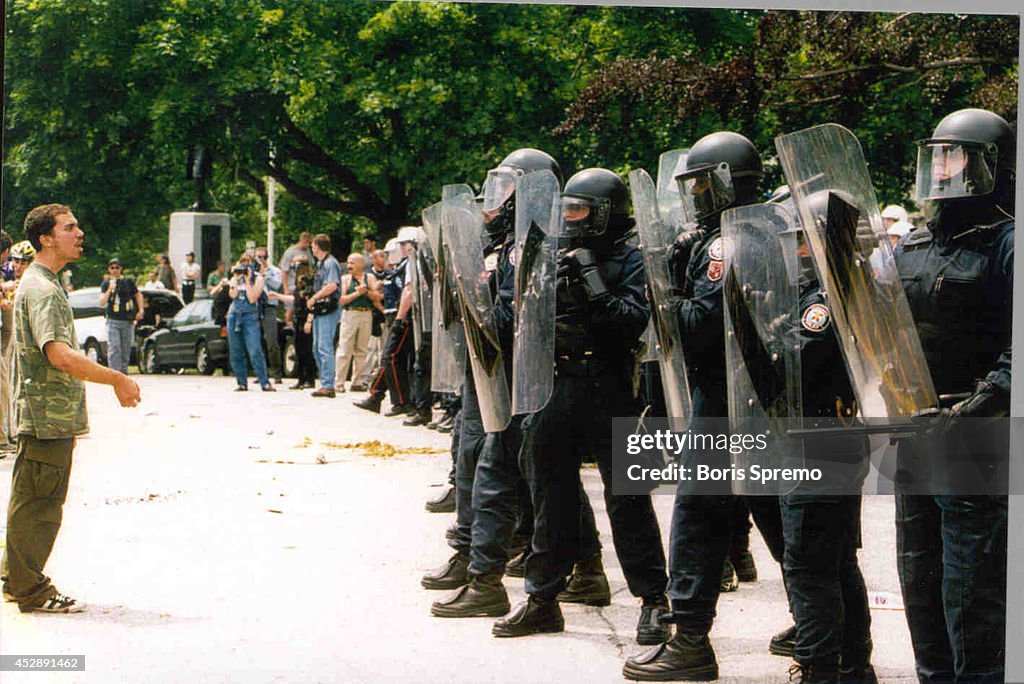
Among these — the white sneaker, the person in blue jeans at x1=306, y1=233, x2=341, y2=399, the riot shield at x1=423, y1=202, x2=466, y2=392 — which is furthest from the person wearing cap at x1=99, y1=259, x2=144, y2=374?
the riot shield at x1=423, y1=202, x2=466, y2=392

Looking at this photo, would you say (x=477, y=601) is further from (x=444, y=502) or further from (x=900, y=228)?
(x=900, y=228)

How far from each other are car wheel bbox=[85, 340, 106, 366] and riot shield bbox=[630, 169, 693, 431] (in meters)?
1.88

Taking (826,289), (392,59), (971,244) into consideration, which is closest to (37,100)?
(392,59)

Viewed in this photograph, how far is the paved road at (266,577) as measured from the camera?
16.1ft

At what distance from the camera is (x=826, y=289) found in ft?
14.5

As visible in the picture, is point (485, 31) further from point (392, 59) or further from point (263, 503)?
point (263, 503)

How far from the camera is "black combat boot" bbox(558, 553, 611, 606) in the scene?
5.82 m

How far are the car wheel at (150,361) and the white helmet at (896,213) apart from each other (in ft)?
8.36

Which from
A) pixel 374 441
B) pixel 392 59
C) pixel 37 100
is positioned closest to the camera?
pixel 37 100

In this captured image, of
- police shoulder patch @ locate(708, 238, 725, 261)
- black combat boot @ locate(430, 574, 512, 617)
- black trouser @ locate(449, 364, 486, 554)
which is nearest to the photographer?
police shoulder patch @ locate(708, 238, 725, 261)

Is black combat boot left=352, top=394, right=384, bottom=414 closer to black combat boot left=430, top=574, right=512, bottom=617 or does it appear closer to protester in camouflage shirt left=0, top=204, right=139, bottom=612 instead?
black combat boot left=430, top=574, right=512, bottom=617

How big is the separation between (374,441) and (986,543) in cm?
252

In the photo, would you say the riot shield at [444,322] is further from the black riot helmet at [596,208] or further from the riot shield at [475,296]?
the black riot helmet at [596,208]

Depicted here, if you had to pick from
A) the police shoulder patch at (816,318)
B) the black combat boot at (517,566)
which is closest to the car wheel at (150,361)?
the black combat boot at (517,566)
